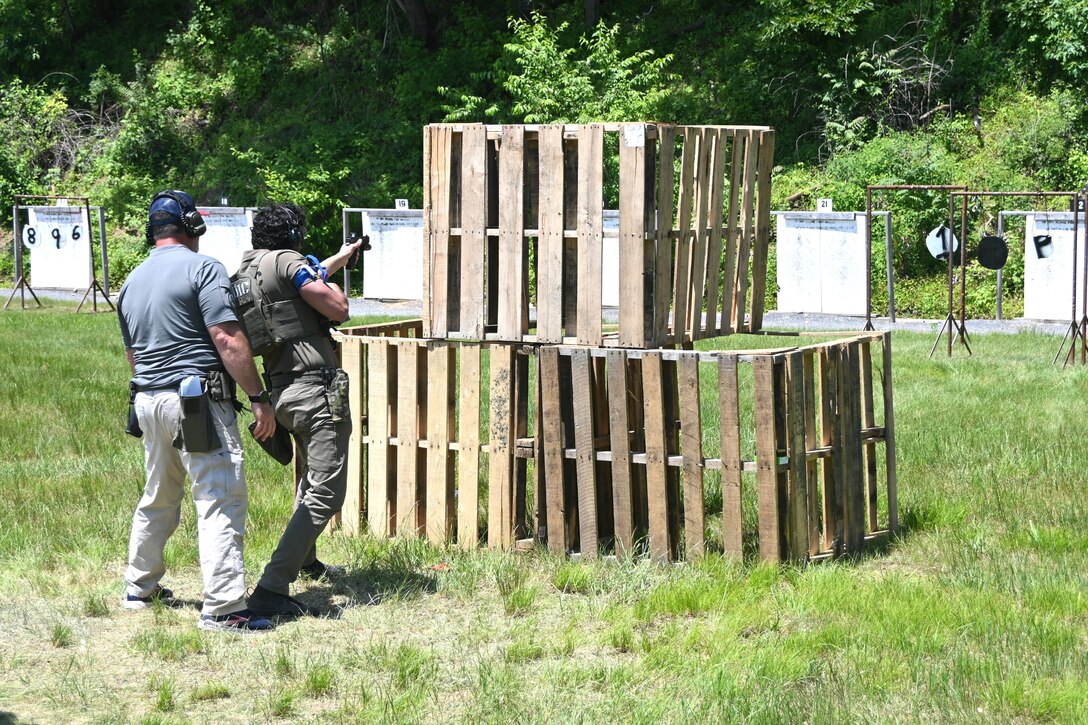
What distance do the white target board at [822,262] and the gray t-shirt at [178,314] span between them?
14150mm

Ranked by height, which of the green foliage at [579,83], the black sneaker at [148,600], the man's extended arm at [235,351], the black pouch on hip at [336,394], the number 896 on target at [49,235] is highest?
the green foliage at [579,83]

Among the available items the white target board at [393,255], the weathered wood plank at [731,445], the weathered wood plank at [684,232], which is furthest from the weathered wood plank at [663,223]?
the white target board at [393,255]


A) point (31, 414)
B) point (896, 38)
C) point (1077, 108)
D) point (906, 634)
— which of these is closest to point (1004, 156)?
point (1077, 108)

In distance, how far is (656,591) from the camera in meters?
6.38

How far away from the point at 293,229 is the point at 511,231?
46.9 inches

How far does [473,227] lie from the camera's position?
7.14 m

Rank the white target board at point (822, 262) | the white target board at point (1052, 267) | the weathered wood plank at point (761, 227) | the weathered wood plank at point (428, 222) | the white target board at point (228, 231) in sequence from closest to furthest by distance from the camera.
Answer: the weathered wood plank at point (428, 222), the weathered wood plank at point (761, 227), the white target board at point (1052, 267), the white target board at point (822, 262), the white target board at point (228, 231)

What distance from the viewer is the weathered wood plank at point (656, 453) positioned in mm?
6738

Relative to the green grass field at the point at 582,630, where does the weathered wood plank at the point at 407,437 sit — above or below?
above

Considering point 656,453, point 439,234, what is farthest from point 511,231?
point 656,453

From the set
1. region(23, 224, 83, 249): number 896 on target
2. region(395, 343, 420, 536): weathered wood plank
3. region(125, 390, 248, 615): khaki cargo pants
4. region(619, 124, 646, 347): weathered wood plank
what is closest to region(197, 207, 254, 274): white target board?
region(23, 224, 83, 249): number 896 on target

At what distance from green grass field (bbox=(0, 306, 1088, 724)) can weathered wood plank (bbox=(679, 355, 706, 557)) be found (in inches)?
7.4

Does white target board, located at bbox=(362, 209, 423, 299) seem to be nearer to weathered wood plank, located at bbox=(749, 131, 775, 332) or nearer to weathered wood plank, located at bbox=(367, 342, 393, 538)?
weathered wood plank, located at bbox=(749, 131, 775, 332)

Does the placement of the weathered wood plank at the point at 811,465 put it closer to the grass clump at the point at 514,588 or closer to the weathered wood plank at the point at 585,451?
the weathered wood plank at the point at 585,451
